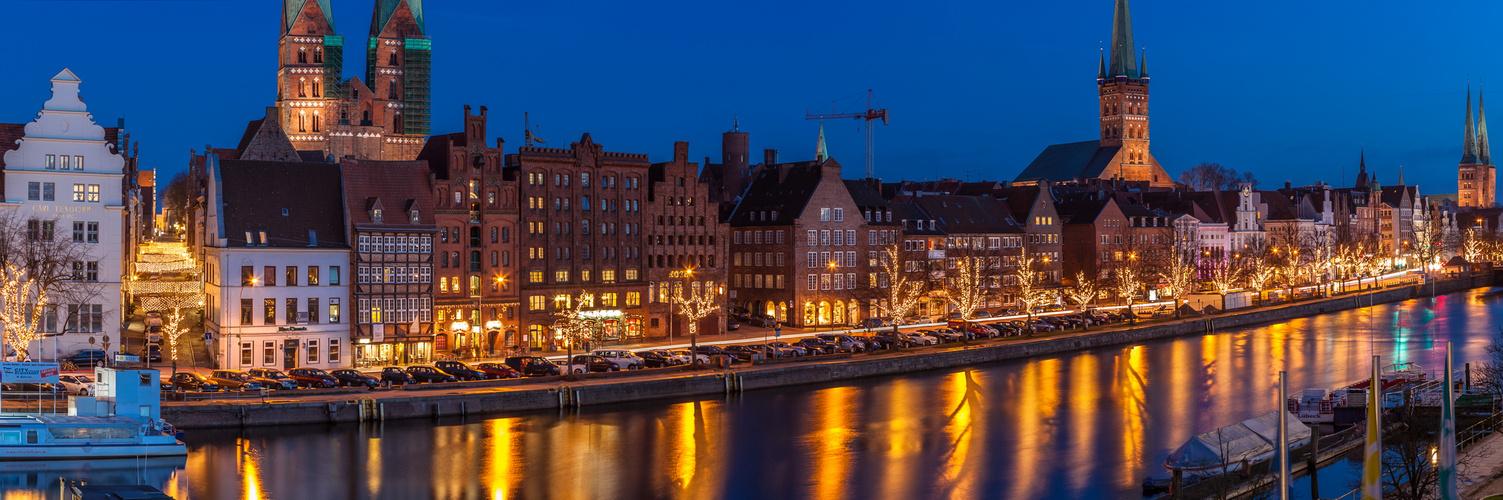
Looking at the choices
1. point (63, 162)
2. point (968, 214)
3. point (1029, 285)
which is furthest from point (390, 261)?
point (968, 214)

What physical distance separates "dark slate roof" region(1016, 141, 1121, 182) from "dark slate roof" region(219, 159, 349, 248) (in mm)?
133472

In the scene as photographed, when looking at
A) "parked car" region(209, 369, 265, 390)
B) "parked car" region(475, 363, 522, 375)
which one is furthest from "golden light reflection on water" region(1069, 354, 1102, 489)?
"parked car" region(209, 369, 265, 390)

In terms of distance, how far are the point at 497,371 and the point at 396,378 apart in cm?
459

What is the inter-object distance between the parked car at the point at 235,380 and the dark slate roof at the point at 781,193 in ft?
135

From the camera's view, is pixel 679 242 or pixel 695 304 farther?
pixel 679 242

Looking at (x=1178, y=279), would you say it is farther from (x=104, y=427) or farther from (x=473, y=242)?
(x=104, y=427)

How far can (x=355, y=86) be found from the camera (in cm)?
14412

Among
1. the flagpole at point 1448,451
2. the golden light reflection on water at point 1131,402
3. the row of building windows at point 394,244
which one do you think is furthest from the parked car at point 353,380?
the flagpole at point 1448,451

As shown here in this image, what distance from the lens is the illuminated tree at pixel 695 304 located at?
8106 cm

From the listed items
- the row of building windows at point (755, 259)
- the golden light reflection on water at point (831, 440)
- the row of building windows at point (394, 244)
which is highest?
the row of building windows at point (394, 244)

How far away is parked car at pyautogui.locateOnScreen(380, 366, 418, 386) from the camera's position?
60.4 m

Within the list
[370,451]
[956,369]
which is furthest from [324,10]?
[370,451]

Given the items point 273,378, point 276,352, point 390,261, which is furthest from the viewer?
point 390,261

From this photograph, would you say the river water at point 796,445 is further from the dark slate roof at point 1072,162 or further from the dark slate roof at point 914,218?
the dark slate roof at point 1072,162
